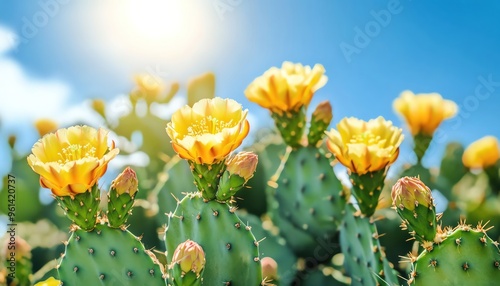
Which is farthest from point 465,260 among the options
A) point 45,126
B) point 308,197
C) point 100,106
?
point 45,126

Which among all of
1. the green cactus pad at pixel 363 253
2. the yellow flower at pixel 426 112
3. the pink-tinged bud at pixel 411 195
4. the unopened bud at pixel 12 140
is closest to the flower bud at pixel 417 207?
the pink-tinged bud at pixel 411 195

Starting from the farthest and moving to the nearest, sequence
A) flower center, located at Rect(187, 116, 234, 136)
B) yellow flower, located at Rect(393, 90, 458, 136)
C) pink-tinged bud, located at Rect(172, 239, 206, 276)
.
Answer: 1. yellow flower, located at Rect(393, 90, 458, 136)
2. flower center, located at Rect(187, 116, 234, 136)
3. pink-tinged bud, located at Rect(172, 239, 206, 276)

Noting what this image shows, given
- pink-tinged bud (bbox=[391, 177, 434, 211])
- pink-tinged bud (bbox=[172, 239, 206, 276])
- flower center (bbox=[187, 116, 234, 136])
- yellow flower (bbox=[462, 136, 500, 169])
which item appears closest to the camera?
pink-tinged bud (bbox=[172, 239, 206, 276])

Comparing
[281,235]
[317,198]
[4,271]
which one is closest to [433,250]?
[317,198]

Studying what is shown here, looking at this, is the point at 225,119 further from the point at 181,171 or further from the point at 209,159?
the point at 181,171

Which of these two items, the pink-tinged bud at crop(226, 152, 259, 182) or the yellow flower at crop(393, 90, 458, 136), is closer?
the pink-tinged bud at crop(226, 152, 259, 182)

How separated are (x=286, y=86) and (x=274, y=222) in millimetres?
518

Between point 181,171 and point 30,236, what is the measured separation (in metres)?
0.75

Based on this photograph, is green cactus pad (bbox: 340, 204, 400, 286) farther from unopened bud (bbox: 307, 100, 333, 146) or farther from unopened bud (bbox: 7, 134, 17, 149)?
unopened bud (bbox: 7, 134, 17, 149)

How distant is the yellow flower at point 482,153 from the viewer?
2.89m

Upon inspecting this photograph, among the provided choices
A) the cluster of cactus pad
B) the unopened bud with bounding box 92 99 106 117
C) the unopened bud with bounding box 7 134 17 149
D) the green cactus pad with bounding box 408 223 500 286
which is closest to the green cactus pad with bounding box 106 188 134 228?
the cluster of cactus pad

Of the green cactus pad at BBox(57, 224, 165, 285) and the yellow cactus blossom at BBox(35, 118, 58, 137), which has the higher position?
the green cactus pad at BBox(57, 224, 165, 285)

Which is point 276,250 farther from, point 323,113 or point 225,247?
point 225,247

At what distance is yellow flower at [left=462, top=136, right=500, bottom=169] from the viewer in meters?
2.89
